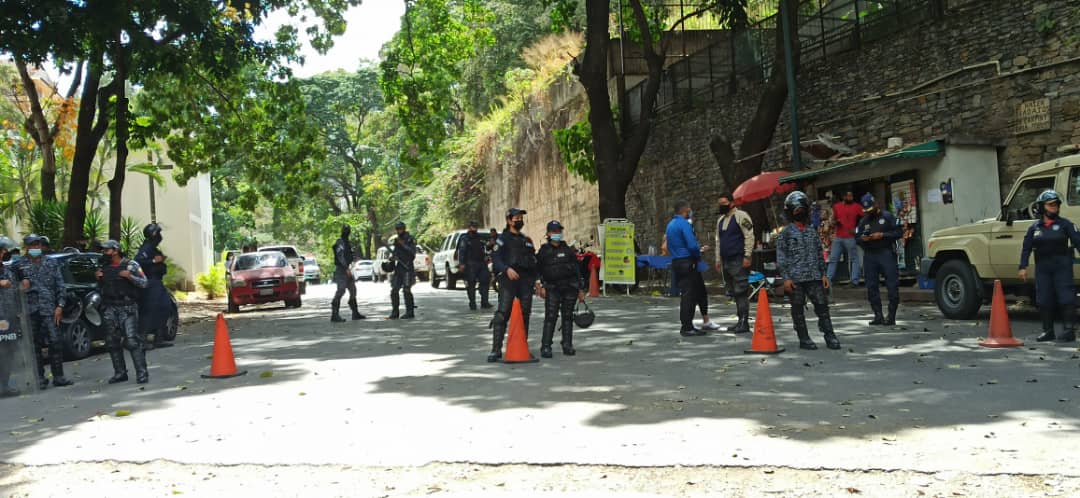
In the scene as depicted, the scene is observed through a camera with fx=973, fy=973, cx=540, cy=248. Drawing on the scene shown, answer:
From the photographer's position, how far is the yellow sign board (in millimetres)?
23000

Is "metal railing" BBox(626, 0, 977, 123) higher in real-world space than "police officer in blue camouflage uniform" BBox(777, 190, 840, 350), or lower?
higher

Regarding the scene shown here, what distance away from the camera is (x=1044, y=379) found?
808 cm

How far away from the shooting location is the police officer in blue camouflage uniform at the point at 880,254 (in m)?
12.7

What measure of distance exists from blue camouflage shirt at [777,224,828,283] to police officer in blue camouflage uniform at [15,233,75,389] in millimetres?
7934

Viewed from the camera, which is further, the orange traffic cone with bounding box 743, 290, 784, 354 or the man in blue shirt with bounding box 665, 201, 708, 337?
the man in blue shirt with bounding box 665, 201, 708, 337

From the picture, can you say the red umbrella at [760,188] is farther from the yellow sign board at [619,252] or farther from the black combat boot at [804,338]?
the black combat boot at [804,338]

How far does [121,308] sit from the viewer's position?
10250mm

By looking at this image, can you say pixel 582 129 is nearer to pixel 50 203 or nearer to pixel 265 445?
pixel 50 203

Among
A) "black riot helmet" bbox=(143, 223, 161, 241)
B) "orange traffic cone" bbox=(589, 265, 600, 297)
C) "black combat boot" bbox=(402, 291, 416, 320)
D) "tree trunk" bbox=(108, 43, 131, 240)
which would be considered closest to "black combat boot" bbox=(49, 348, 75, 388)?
"black riot helmet" bbox=(143, 223, 161, 241)

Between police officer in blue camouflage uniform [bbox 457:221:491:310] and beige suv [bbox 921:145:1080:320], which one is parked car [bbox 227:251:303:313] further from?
beige suv [bbox 921:145:1080:320]

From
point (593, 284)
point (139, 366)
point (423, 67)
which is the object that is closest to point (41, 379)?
point (139, 366)

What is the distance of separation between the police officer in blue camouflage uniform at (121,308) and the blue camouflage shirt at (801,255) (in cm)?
693

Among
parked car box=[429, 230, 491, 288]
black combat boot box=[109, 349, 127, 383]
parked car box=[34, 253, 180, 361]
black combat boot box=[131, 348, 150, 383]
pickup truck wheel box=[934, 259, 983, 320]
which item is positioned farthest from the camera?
parked car box=[429, 230, 491, 288]

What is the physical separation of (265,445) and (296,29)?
66.7 ft
